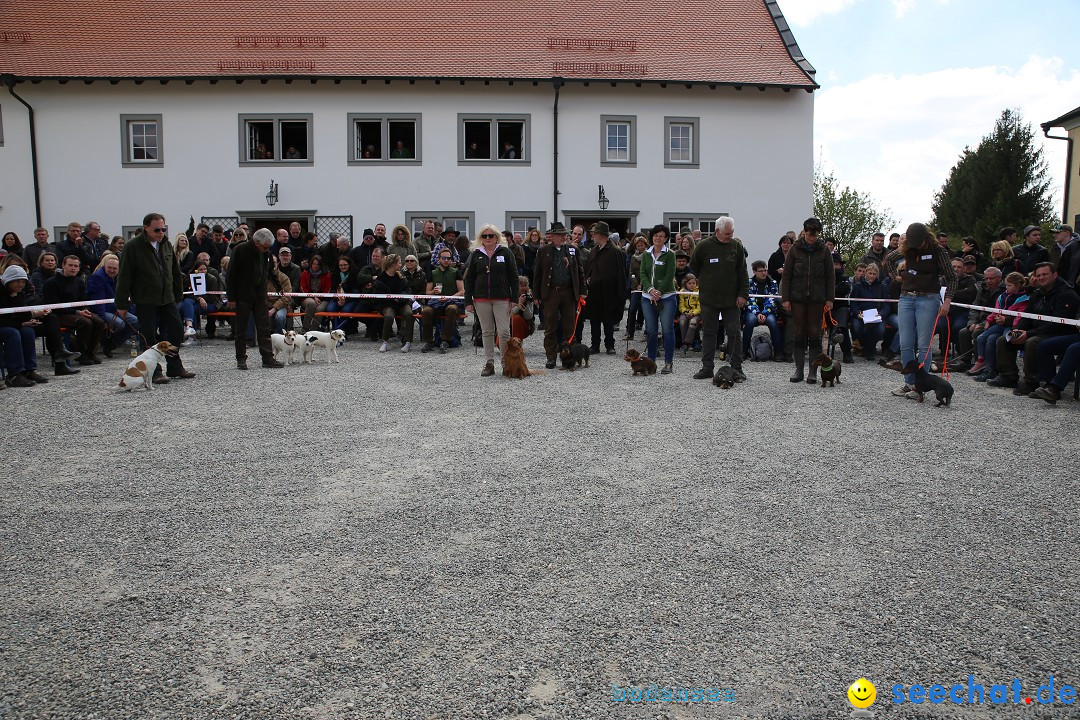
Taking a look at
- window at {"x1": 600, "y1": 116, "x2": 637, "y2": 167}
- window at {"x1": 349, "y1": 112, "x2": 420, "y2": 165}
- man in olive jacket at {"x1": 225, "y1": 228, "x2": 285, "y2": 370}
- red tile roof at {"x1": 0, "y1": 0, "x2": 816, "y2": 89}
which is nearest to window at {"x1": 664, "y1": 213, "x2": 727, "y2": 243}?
window at {"x1": 600, "y1": 116, "x2": 637, "y2": 167}

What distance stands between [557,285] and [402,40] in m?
16.3

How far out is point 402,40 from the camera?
85.4 feet

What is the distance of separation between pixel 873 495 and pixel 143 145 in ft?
77.6

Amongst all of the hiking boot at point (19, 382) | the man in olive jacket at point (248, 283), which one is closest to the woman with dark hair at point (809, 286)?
the man in olive jacket at point (248, 283)

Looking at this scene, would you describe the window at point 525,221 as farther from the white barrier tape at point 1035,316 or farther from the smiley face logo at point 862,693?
the smiley face logo at point 862,693

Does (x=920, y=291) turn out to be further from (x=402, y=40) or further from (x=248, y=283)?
(x=402, y=40)

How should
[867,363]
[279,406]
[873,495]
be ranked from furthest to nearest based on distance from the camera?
[867,363], [279,406], [873,495]

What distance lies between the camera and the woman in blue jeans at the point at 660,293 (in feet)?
39.9

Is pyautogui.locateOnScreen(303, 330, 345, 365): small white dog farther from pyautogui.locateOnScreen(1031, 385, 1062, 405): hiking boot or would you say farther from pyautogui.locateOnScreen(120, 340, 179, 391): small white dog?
pyautogui.locateOnScreen(1031, 385, 1062, 405): hiking boot

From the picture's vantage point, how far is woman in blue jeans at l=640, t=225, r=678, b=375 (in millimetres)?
12148

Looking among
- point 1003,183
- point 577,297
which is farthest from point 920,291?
point 1003,183

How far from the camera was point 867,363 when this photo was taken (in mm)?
13672

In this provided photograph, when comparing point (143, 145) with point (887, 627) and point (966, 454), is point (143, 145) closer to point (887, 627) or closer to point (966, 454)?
point (966, 454)

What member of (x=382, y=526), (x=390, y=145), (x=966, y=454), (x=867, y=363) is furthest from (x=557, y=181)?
(x=382, y=526)
